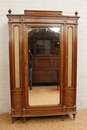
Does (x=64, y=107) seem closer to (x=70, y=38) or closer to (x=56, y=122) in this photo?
(x=56, y=122)

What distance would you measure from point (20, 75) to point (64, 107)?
86 cm

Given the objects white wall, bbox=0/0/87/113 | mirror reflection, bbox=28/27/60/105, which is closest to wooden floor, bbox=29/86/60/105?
mirror reflection, bbox=28/27/60/105

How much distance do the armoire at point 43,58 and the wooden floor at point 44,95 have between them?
0.05 meters

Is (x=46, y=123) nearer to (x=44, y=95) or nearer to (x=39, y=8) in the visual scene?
(x=44, y=95)

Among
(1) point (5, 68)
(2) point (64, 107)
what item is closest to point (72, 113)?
(2) point (64, 107)

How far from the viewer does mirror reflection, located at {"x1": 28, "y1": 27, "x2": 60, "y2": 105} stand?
2486 millimetres

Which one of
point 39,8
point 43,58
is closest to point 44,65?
point 43,58

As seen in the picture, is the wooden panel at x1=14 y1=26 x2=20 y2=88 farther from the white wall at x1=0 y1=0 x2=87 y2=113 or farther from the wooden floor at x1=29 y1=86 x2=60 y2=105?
the white wall at x1=0 y1=0 x2=87 y2=113

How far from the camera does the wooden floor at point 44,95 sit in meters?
2.54

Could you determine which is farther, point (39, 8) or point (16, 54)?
point (39, 8)

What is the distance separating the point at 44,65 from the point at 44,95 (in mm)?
465

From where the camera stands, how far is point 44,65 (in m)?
2.54

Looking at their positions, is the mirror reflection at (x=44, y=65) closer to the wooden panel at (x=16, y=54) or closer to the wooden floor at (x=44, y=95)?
the wooden floor at (x=44, y=95)

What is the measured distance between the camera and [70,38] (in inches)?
99.3
